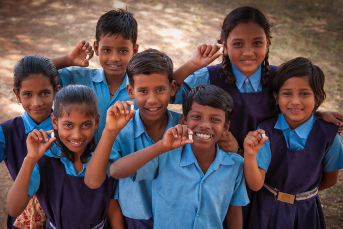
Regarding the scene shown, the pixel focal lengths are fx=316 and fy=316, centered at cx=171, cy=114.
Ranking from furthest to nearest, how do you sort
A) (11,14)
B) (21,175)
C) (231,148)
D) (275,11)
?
(275,11), (11,14), (231,148), (21,175)

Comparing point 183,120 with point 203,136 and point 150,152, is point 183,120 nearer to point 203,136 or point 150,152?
point 203,136

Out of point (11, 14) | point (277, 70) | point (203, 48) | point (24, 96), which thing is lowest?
point (24, 96)

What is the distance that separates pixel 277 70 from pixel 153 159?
1.12 meters

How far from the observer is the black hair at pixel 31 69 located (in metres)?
2.11

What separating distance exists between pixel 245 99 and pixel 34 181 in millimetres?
1512

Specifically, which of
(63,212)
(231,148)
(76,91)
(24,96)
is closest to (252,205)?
(231,148)

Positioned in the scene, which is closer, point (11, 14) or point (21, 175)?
point (21, 175)

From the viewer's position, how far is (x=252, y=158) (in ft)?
6.21

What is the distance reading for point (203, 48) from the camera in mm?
2285

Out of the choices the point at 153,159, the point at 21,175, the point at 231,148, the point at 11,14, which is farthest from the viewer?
the point at 11,14

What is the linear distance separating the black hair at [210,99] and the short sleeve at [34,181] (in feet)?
3.26

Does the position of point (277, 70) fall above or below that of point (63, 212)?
above

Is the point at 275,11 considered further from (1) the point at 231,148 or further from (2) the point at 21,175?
(2) the point at 21,175

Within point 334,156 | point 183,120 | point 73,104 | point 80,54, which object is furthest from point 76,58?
point 334,156
